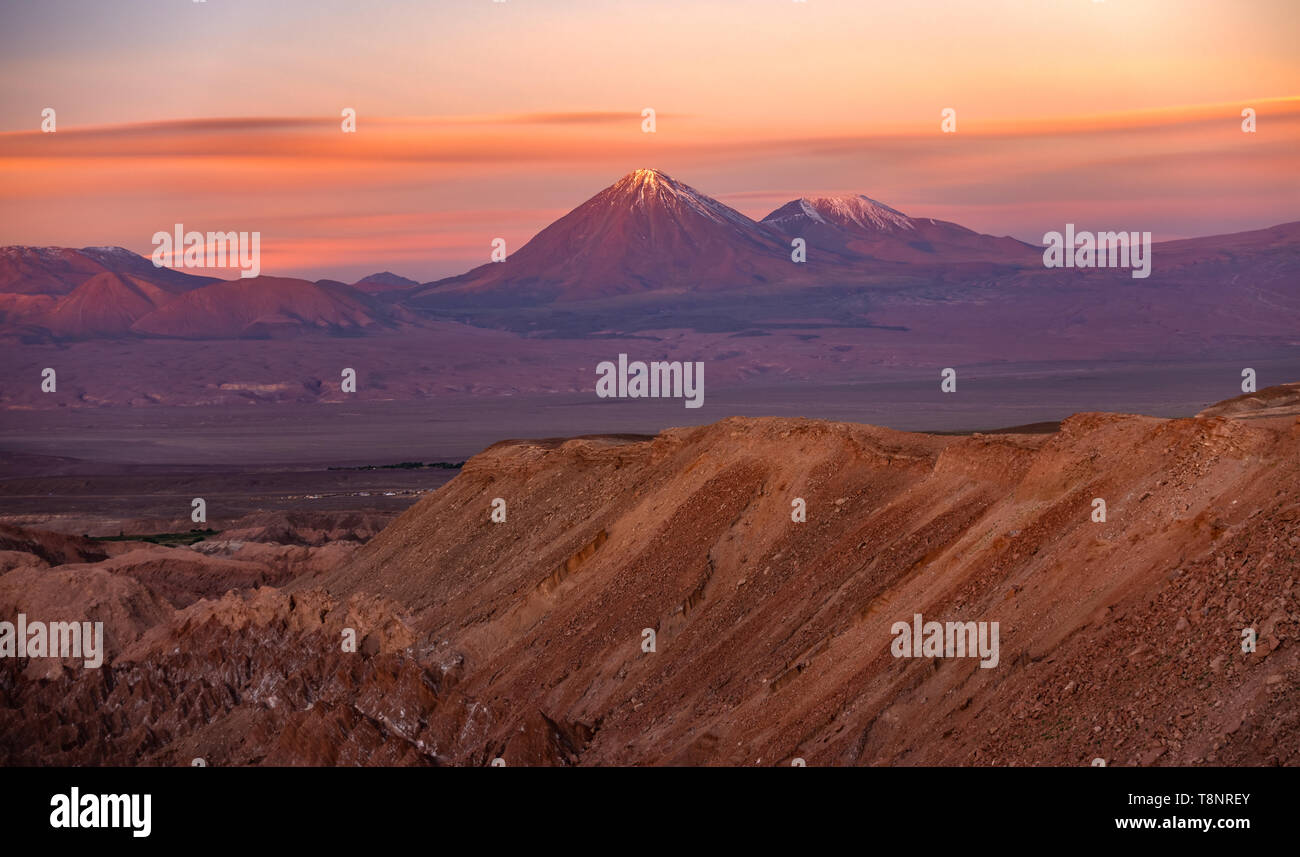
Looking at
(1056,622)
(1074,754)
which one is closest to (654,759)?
(1056,622)

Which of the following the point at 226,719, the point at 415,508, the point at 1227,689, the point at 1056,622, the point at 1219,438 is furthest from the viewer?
the point at 415,508

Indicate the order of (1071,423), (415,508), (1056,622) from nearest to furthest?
(1056,622) → (1071,423) → (415,508)

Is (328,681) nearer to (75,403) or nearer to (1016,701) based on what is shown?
(1016,701)

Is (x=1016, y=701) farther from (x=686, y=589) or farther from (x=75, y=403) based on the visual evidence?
Answer: (x=75, y=403)
